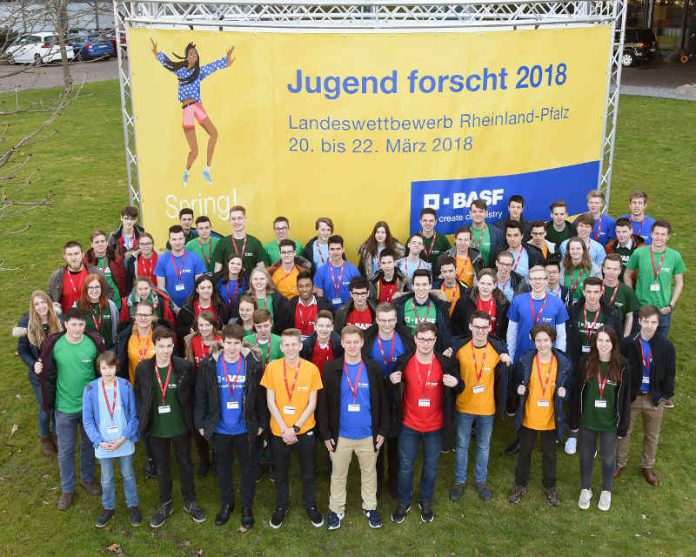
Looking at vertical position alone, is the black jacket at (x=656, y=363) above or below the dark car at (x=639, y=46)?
below

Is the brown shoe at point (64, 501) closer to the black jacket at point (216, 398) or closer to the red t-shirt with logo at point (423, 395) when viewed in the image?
the black jacket at point (216, 398)

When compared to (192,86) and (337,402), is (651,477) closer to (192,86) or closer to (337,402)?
(337,402)

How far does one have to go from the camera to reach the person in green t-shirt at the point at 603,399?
6.18 metres

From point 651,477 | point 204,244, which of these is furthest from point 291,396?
point 651,477

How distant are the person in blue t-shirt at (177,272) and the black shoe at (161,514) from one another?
234cm

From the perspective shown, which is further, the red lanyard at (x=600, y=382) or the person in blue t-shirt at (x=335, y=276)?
the person in blue t-shirt at (x=335, y=276)

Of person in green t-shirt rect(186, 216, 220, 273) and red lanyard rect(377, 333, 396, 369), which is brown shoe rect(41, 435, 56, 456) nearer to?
person in green t-shirt rect(186, 216, 220, 273)

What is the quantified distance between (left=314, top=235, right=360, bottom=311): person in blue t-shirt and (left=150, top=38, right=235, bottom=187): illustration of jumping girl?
2.18 m

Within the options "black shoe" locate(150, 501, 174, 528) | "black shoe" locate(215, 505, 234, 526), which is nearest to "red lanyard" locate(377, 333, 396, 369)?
"black shoe" locate(215, 505, 234, 526)

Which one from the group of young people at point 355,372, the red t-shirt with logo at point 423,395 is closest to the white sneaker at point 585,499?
the group of young people at point 355,372

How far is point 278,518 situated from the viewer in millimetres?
6465

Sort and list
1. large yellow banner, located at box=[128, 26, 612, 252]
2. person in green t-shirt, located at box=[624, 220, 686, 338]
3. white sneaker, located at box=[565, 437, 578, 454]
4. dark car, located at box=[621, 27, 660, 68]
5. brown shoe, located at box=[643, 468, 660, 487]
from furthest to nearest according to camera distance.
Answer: dark car, located at box=[621, 27, 660, 68]
large yellow banner, located at box=[128, 26, 612, 252]
person in green t-shirt, located at box=[624, 220, 686, 338]
white sneaker, located at box=[565, 437, 578, 454]
brown shoe, located at box=[643, 468, 660, 487]

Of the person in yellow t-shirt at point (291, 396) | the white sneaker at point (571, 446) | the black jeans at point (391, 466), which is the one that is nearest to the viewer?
the person in yellow t-shirt at point (291, 396)

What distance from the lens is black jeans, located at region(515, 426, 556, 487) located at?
6590 millimetres
